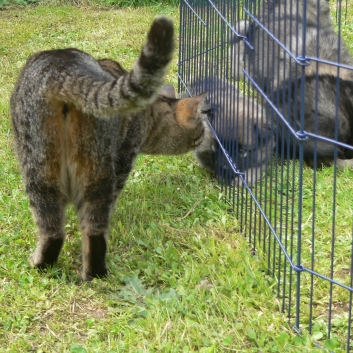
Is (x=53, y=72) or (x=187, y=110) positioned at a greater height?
(x=53, y=72)

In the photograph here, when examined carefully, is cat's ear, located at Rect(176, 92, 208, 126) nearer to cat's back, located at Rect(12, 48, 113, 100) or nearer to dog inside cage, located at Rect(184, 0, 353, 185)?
dog inside cage, located at Rect(184, 0, 353, 185)

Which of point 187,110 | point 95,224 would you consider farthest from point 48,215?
point 187,110

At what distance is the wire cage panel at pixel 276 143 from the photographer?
12.1 feet

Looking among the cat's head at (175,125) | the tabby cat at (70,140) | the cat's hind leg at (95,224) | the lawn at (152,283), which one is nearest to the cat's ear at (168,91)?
the cat's head at (175,125)

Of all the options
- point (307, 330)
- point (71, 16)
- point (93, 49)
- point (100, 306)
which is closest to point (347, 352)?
point (307, 330)

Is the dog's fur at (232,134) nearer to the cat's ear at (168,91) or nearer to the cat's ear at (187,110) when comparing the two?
the cat's ear at (187,110)

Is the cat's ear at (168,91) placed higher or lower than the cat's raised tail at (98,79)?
Answer: lower

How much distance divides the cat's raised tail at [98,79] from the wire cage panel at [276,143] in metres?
0.83

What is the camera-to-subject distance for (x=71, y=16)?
400 inches

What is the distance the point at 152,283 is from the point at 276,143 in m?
1.14

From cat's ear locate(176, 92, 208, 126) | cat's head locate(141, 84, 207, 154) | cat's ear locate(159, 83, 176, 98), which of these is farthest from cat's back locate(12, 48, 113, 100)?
cat's ear locate(159, 83, 176, 98)

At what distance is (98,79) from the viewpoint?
12.0 ft

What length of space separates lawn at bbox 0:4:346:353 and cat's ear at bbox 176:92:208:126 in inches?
20.1

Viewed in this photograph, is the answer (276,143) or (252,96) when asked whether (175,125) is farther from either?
(276,143)
